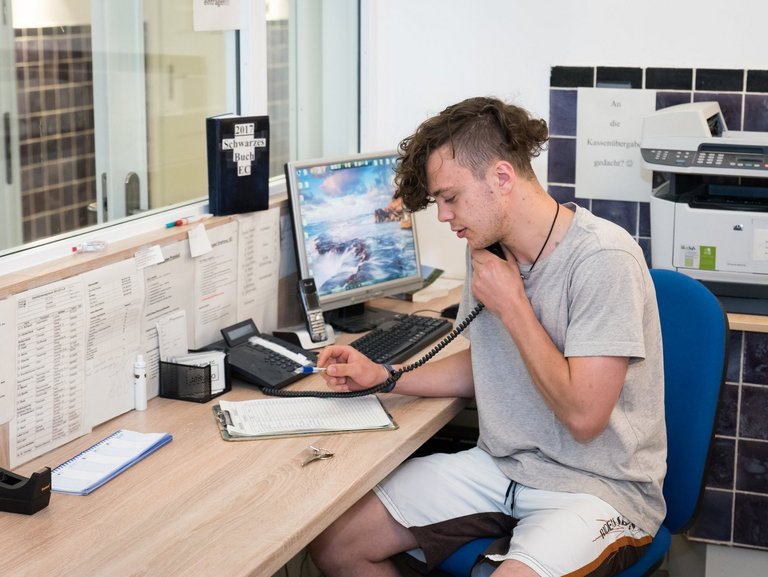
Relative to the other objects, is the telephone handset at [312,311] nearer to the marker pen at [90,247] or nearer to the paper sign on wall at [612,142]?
the marker pen at [90,247]

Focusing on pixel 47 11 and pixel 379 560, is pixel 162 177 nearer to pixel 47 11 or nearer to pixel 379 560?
pixel 47 11

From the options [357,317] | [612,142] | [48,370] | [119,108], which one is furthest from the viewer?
[612,142]

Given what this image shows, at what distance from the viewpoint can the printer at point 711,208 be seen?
2.70 m

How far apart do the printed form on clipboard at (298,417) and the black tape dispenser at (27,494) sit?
0.41m

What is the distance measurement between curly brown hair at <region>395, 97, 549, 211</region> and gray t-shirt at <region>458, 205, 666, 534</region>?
0.18 meters

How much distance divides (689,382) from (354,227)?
103 centimetres

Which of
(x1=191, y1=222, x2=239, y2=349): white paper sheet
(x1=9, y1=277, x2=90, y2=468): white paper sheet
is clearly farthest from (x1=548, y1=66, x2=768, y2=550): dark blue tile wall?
(x1=9, y1=277, x2=90, y2=468): white paper sheet

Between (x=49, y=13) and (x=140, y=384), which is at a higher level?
(x=49, y=13)

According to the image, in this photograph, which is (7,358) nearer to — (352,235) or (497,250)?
(497,250)

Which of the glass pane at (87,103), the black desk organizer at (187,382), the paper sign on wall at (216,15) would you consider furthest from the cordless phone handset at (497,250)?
the paper sign on wall at (216,15)

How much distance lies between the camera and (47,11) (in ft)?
7.26

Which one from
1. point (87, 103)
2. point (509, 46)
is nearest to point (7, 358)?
point (87, 103)

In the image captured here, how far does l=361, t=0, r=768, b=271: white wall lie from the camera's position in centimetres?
302

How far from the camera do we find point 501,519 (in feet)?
6.81
